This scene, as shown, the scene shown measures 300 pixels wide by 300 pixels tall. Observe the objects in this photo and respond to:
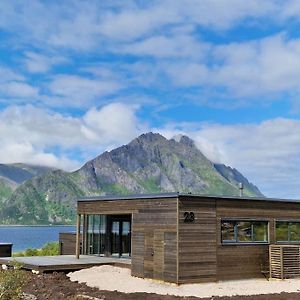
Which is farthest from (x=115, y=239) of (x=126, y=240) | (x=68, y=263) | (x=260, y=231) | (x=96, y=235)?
(x=260, y=231)

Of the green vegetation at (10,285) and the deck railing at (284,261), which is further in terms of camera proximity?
the deck railing at (284,261)

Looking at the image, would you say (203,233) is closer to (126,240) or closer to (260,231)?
(260,231)

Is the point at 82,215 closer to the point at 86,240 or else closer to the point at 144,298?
the point at 86,240

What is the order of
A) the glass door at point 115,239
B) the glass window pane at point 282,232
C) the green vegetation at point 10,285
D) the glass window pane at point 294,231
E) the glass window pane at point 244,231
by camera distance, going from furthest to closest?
the glass door at point 115,239
the glass window pane at point 294,231
the glass window pane at point 282,232
the glass window pane at point 244,231
the green vegetation at point 10,285

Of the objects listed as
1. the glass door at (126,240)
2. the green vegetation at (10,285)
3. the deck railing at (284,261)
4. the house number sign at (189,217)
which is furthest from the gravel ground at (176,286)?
the green vegetation at (10,285)

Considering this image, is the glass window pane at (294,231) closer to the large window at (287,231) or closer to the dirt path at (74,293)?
the large window at (287,231)

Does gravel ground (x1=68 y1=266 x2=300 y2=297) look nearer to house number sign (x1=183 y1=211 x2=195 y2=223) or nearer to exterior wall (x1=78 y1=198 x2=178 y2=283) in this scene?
exterior wall (x1=78 y1=198 x2=178 y2=283)

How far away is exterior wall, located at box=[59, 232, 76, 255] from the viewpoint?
29.8 meters

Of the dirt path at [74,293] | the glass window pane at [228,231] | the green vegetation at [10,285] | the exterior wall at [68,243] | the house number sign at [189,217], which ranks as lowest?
the dirt path at [74,293]

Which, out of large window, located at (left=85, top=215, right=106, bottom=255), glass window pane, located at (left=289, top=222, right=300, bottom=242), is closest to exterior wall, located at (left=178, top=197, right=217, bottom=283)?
glass window pane, located at (left=289, top=222, right=300, bottom=242)

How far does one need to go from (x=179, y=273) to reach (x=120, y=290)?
2.41 metres

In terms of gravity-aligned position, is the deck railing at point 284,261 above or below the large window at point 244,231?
below

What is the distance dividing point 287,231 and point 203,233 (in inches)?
198

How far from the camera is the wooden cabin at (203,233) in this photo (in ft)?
66.0
